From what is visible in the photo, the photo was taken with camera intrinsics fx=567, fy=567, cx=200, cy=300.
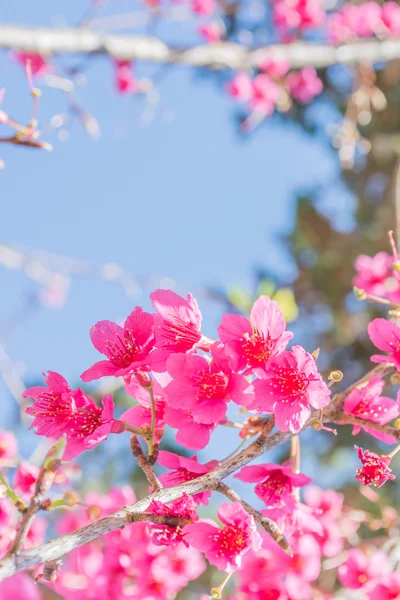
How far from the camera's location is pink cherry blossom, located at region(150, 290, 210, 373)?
2.89 ft

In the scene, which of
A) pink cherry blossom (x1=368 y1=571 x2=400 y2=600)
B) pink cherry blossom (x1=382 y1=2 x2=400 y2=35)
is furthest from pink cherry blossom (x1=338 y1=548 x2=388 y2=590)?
pink cherry blossom (x1=382 y1=2 x2=400 y2=35)

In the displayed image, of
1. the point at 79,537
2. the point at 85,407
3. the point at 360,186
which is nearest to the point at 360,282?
the point at 85,407

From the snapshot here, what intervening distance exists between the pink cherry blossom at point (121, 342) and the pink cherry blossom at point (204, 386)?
70 mm

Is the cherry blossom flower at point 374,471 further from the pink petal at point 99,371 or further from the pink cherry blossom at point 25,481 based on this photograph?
the pink cherry blossom at point 25,481

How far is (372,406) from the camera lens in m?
0.96

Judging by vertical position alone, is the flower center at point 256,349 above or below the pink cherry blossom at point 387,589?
above

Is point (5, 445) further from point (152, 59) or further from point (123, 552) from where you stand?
point (152, 59)

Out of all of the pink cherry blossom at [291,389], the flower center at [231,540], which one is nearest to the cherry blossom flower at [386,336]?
the pink cherry blossom at [291,389]

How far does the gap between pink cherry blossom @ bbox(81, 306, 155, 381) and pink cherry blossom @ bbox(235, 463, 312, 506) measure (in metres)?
0.26

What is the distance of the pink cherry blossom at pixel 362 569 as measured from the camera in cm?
141

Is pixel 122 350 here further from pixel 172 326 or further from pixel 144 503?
pixel 144 503

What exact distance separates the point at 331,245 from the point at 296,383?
4.63 metres

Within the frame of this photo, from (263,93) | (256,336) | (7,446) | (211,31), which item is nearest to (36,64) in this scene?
(211,31)

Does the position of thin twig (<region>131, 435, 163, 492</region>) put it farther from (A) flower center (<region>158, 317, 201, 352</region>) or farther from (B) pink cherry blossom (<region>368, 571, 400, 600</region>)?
(B) pink cherry blossom (<region>368, 571, 400, 600</region>)
